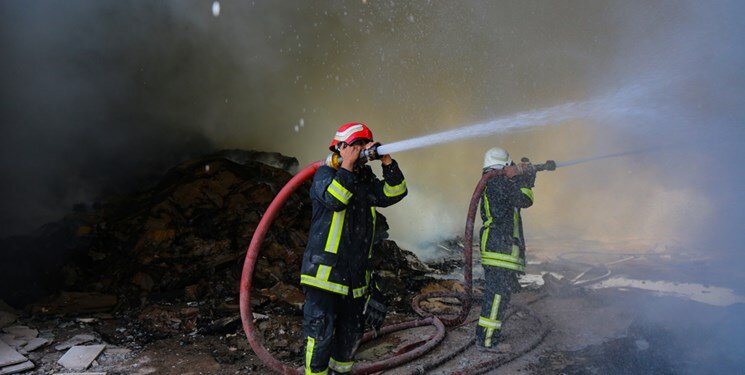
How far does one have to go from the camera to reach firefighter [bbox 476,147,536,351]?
3.73 m

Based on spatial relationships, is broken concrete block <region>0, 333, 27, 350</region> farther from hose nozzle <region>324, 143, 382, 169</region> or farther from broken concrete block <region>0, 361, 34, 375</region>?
hose nozzle <region>324, 143, 382, 169</region>

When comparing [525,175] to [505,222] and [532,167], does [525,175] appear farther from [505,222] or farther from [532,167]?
[505,222]

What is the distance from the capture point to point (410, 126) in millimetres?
11688

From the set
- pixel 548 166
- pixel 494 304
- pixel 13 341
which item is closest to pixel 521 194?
pixel 548 166

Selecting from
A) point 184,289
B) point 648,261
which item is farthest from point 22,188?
point 648,261

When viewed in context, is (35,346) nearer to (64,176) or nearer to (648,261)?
(64,176)

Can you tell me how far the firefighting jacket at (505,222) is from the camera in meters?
3.75

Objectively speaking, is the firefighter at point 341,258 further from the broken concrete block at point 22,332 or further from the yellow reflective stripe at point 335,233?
the broken concrete block at point 22,332

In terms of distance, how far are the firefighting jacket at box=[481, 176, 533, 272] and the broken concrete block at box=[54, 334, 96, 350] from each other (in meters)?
3.65

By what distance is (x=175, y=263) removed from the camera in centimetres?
562

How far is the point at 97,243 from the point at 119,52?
10.4ft

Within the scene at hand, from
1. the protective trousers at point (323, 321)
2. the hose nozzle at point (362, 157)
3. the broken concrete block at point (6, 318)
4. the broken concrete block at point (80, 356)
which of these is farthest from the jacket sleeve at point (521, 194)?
the broken concrete block at point (6, 318)

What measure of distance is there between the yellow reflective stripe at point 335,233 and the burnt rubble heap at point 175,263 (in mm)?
1627

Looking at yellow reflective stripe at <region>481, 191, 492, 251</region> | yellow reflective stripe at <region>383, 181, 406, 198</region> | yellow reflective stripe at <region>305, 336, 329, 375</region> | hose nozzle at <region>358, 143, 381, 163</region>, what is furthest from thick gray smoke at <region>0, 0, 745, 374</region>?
yellow reflective stripe at <region>305, 336, 329, 375</region>
